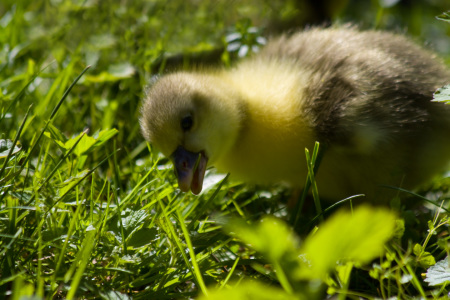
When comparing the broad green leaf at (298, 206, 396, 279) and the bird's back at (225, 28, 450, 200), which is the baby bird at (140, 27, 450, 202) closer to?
the bird's back at (225, 28, 450, 200)

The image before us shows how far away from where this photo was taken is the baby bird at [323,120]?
6.86 ft

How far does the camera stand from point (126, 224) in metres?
1.72

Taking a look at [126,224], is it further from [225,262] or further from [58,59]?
[58,59]

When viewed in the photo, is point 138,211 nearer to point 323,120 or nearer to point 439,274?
point 323,120

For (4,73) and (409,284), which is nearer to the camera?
(409,284)

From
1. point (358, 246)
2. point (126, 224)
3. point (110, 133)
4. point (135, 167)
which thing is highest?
point (358, 246)

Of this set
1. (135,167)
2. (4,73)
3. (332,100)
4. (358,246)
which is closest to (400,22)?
(332,100)

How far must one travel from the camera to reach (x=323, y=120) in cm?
208

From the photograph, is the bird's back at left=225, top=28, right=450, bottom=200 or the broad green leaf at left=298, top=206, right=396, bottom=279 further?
the bird's back at left=225, top=28, right=450, bottom=200

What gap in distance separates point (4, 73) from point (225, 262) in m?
1.52

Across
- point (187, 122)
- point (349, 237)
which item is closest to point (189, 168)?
point (187, 122)

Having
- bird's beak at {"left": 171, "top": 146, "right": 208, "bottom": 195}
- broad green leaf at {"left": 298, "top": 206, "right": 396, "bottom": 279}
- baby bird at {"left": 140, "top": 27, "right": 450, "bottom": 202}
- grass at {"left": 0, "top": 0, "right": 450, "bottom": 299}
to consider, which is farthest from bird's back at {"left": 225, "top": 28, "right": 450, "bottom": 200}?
broad green leaf at {"left": 298, "top": 206, "right": 396, "bottom": 279}

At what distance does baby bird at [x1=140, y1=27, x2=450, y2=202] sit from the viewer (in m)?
2.09

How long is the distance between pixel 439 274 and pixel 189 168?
97 centimetres
